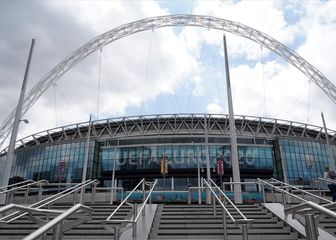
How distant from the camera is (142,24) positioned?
39.3m

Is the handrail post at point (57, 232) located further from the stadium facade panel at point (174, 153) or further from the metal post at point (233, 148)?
the stadium facade panel at point (174, 153)

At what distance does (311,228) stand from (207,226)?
11.1 feet

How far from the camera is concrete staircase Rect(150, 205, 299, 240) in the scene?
7426 mm

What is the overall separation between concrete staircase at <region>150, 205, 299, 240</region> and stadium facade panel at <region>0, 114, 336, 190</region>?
133ft

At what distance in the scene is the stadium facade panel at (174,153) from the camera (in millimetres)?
53719

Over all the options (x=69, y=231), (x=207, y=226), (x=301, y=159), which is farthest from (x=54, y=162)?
(x=207, y=226)

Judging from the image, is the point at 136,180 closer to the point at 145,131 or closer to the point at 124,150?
the point at 124,150

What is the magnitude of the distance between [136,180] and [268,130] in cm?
3169

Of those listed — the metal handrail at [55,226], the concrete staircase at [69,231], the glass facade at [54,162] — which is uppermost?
the glass facade at [54,162]

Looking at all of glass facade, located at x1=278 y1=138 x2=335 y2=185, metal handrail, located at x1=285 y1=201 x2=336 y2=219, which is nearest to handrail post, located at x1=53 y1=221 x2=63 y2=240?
metal handrail, located at x1=285 y1=201 x2=336 y2=219

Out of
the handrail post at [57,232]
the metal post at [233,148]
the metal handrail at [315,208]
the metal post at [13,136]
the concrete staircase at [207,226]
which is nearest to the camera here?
the metal handrail at [315,208]

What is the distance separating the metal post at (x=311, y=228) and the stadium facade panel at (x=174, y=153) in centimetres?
4477

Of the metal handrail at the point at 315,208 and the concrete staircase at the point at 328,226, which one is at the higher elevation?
the metal handrail at the point at 315,208

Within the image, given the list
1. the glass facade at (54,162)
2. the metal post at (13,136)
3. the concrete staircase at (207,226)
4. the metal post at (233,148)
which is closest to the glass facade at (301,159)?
the glass facade at (54,162)
